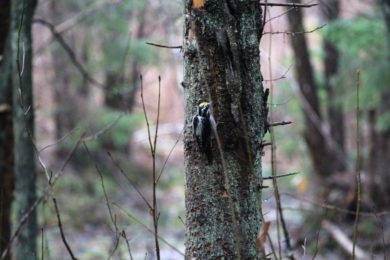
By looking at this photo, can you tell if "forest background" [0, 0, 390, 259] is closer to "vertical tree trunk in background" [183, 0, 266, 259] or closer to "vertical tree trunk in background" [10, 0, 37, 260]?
"vertical tree trunk in background" [10, 0, 37, 260]

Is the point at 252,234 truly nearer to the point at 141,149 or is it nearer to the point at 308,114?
the point at 308,114

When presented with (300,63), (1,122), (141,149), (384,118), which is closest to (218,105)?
(1,122)

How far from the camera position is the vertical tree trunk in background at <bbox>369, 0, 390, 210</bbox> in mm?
9531

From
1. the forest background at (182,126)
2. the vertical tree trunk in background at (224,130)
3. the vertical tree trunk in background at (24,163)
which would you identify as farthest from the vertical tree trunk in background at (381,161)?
the vertical tree trunk in background at (224,130)

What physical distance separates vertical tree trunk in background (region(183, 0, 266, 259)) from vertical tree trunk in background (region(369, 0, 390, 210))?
7172 millimetres

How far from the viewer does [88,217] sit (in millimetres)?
12188

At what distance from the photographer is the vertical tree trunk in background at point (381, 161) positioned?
9531mm

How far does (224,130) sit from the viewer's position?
2223 mm

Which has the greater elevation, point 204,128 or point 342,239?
point 204,128

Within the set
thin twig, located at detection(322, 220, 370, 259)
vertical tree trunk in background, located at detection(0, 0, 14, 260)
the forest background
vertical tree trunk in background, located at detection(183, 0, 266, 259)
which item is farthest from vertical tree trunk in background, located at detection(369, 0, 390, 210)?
vertical tree trunk in background, located at detection(183, 0, 266, 259)

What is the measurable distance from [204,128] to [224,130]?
88 mm

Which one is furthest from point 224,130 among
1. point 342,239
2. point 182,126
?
point 182,126

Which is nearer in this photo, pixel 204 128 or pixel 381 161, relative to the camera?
pixel 204 128

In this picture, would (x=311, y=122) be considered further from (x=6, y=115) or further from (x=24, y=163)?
(x=24, y=163)
